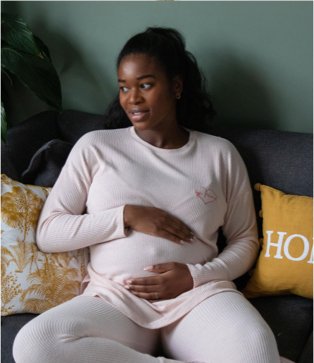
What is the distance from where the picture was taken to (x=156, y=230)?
5.19 ft

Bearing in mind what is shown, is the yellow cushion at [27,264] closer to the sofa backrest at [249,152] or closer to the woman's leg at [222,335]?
the sofa backrest at [249,152]

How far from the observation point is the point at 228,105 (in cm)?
202

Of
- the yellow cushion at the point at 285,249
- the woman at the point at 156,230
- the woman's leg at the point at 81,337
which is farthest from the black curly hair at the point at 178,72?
the woman's leg at the point at 81,337

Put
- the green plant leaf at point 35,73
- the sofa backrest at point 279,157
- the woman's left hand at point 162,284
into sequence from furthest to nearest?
the green plant leaf at point 35,73
the sofa backrest at point 279,157
the woman's left hand at point 162,284

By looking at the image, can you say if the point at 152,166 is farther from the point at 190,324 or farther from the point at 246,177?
the point at 190,324

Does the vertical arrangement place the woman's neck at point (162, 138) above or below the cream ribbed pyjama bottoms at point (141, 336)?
above

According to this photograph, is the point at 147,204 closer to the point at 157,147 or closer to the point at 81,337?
the point at 157,147

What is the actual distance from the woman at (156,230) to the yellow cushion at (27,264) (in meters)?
0.04

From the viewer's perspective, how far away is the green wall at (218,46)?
1875 mm

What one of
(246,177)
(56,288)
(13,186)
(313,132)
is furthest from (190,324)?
(313,132)

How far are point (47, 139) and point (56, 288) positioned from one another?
66 centimetres

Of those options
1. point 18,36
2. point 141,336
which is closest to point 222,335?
point 141,336

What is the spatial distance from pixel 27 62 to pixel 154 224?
0.81 m

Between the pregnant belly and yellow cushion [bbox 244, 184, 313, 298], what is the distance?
0.23m
